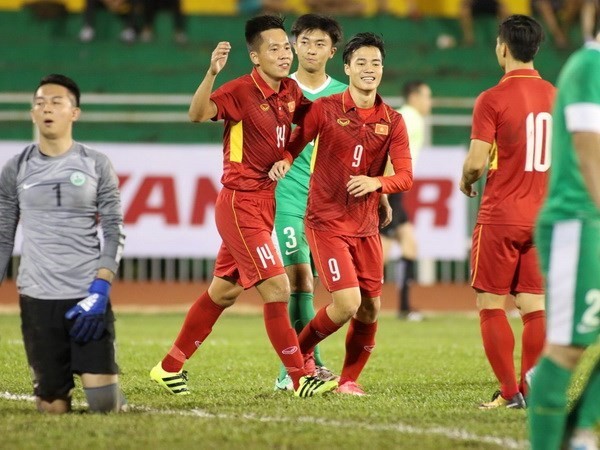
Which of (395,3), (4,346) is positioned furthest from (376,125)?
(395,3)

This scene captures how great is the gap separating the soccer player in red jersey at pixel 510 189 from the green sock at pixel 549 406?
2.11m

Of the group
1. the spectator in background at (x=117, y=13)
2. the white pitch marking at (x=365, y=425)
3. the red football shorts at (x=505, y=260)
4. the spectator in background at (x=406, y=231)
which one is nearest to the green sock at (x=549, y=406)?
the white pitch marking at (x=365, y=425)

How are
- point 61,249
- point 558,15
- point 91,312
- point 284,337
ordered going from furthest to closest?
point 558,15, point 284,337, point 61,249, point 91,312

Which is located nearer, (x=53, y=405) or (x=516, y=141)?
(x=53, y=405)

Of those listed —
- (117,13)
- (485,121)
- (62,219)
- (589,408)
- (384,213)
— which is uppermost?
(117,13)

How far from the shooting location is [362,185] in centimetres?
760

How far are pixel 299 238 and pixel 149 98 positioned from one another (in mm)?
8875

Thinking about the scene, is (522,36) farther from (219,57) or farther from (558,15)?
(558,15)

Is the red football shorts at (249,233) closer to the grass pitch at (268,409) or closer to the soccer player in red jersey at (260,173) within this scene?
the soccer player in red jersey at (260,173)

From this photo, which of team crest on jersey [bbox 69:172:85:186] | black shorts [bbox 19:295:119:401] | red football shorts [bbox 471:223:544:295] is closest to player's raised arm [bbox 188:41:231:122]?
team crest on jersey [bbox 69:172:85:186]

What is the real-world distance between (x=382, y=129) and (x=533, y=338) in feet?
5.17

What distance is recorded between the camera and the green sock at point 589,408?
207 inches

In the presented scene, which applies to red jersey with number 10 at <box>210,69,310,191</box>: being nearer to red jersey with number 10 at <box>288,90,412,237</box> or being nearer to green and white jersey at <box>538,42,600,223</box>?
red jersey with number 10 at <box>288,90,412,237</box>

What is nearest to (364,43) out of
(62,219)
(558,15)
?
(62,219)
